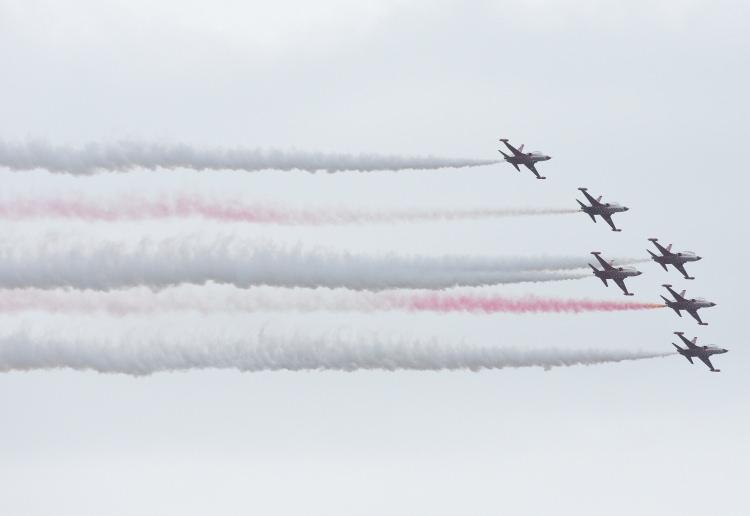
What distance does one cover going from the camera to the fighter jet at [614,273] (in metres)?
83.7

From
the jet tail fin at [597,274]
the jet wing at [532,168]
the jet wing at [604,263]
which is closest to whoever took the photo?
the jet tail fin at [597,274]

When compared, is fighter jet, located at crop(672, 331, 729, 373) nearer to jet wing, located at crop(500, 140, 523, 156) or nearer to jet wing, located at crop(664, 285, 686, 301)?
jet wing, located at crop(664, 285, 686, 301)

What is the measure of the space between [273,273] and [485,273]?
8.76 metres

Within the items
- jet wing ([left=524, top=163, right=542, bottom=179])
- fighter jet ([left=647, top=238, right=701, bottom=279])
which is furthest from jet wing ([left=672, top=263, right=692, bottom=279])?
jet wing ([left=524, top=163, right=542, bottom=179])

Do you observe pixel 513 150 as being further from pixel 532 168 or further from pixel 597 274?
pixel 597 274

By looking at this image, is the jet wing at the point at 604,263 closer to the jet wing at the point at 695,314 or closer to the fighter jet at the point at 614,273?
the fighter jet at the point at 614,273

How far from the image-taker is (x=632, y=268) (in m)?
85.6

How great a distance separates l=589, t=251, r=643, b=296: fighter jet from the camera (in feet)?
275

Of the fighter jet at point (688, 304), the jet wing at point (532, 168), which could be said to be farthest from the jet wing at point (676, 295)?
the jet wing at point (532, 168)

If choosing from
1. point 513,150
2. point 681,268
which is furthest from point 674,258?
point 513,150

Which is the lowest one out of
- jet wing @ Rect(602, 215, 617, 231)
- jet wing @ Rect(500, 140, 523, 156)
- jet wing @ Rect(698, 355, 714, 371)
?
jet wing @ Rect(698, 355, 714, 371)

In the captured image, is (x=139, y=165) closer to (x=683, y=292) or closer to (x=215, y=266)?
(x=215, y=266)

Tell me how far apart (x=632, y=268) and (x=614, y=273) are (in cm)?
150

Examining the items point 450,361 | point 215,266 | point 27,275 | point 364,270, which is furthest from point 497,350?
point 27,275
